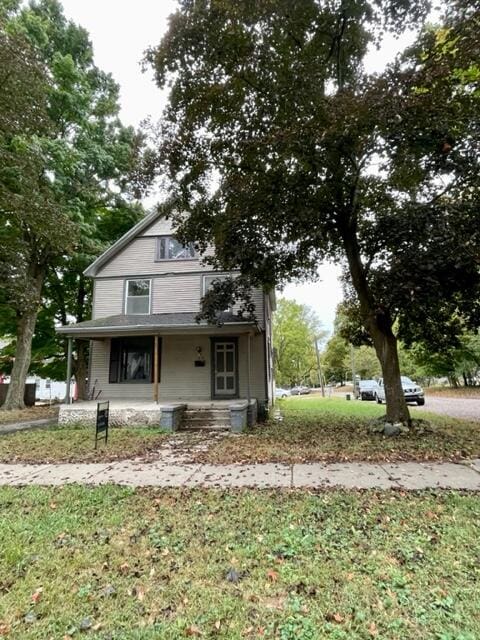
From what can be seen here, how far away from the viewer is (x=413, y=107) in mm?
6727

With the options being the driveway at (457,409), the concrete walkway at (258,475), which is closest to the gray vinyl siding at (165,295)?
the concrete walkway at (258,475)

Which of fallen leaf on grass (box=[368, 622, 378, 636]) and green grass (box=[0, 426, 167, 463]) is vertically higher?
green grass (box=[0, 426, 167, 463])

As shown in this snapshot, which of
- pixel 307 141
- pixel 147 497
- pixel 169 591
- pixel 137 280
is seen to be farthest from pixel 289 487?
pixel 137 280

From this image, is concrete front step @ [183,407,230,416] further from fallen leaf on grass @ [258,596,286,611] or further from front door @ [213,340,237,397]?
fallen leaf on grass @ [258,596,286,611]

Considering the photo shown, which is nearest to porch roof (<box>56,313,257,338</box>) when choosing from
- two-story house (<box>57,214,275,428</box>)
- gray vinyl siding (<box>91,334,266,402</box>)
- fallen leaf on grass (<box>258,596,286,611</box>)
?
two-story house (<box>57,214,275,428</box>)

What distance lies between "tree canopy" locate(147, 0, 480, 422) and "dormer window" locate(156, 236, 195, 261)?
4.30 meters

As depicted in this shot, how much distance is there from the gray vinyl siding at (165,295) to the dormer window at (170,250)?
2.46ft

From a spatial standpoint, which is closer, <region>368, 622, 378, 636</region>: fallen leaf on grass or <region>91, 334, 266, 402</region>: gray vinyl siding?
<region>368, 622, 378, 636</region>: fallen leaf on grass

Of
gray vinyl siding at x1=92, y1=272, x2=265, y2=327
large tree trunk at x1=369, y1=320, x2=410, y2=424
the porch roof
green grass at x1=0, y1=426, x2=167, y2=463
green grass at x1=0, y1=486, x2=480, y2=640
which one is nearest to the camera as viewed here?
green grass at x1=0, y1=486, x2=480, y2=640

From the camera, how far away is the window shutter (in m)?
13.5

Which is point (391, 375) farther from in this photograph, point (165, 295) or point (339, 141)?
point (165, 295)

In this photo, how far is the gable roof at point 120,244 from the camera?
14164 mm

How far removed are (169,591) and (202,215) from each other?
884cm

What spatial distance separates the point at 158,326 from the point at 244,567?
8870 mm
